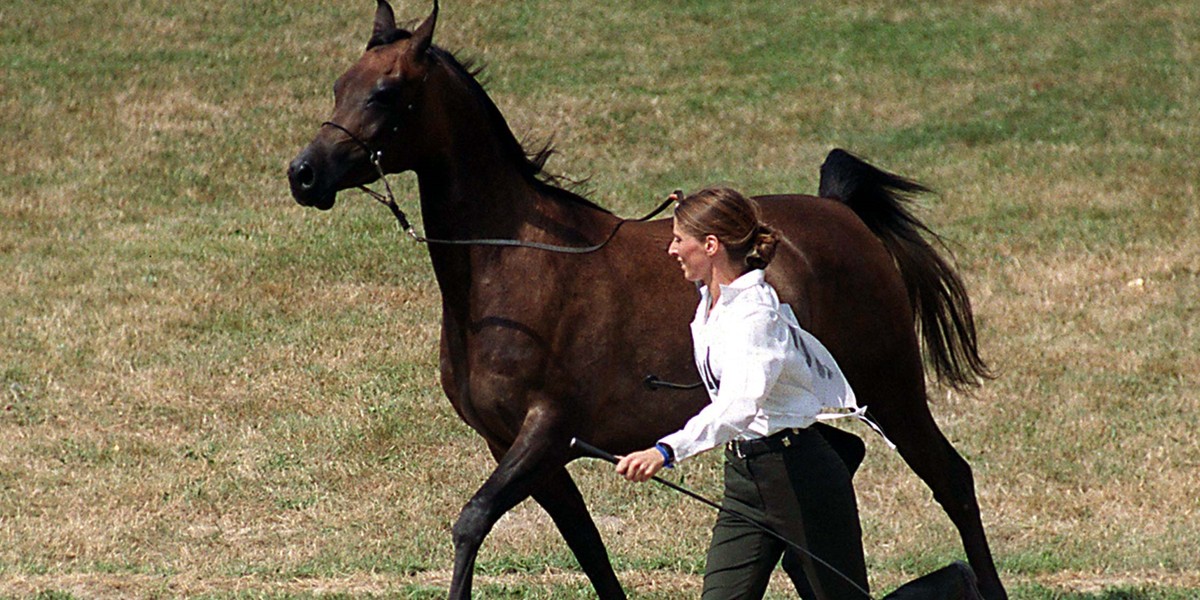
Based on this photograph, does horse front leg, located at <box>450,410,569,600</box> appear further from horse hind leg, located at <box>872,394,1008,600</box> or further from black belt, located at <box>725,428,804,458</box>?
horse hind leg, located at <box>872,394,1008,600</box>

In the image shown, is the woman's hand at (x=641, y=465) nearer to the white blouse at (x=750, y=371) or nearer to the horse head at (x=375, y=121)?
the white blouse at (x=750, y=371)

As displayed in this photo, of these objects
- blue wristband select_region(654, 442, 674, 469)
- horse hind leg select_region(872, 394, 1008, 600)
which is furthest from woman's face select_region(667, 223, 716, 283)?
horse hind leg select_region(872, 394, 1008, 600)

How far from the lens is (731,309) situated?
4.43 meters

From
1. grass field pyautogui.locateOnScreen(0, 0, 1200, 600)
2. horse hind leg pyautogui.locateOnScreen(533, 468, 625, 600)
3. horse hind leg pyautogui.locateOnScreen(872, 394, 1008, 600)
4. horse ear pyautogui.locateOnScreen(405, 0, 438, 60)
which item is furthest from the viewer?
grass field pyautogui.locateOnScreen(0, 0, 1200, 600)

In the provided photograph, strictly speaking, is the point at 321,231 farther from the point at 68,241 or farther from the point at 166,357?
the point at 166,357

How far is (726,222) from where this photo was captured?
14.6ft

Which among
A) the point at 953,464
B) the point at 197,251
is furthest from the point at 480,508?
the point at 197,251

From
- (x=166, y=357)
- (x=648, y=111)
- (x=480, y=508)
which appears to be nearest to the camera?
(x=480, y=508)

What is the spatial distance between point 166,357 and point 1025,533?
6.13m

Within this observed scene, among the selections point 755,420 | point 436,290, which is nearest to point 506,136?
point 755,420

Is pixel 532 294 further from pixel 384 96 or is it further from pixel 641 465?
pixel 641 465

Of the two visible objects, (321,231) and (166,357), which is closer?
(166,357)

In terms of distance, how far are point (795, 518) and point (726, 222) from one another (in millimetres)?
884

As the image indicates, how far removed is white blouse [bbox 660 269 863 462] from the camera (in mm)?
4355
